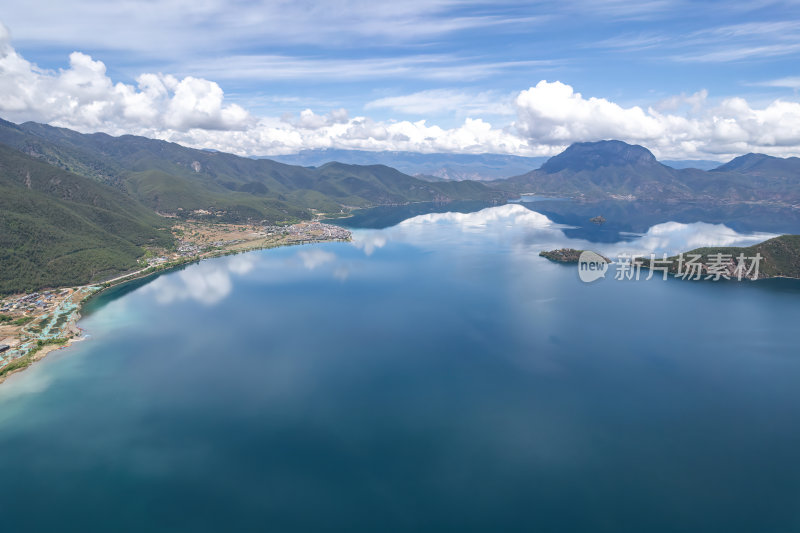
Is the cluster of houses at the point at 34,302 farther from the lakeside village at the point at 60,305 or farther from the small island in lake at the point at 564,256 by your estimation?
the small island in lake at the point at 564,256

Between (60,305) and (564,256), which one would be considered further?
(564,256)

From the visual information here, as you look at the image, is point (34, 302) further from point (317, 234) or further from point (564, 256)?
point (564, 256)

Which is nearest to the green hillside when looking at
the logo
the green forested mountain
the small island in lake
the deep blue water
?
the logo

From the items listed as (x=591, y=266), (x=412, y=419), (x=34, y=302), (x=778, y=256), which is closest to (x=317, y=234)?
(x=34, y=302)

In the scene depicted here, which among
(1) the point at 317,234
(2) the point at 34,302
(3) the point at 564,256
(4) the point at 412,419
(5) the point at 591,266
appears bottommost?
(4) the point at 412,419

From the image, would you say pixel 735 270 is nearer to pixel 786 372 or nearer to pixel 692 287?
pixel 692 287

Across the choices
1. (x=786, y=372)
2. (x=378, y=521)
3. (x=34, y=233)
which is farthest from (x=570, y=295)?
(x=34, y=233)
